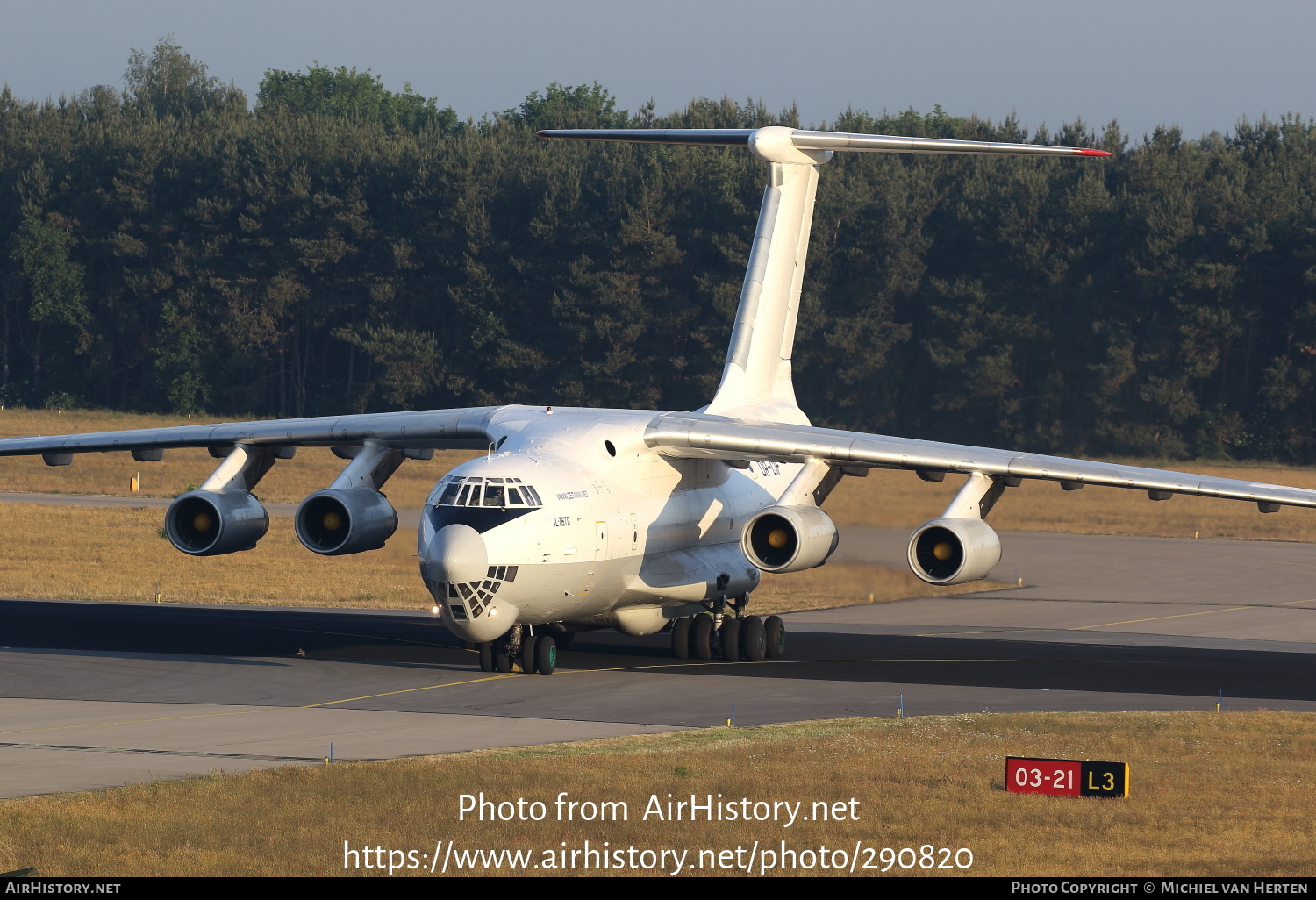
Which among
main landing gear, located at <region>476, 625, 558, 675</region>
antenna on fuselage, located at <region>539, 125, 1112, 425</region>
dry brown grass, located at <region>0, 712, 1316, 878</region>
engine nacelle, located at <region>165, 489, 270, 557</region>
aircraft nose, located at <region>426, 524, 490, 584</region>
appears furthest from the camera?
antenna on fuselage, located at <region>539, 125, 1112, 425</region>

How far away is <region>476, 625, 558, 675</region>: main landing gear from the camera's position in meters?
21.5

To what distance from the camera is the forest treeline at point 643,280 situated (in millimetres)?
70250

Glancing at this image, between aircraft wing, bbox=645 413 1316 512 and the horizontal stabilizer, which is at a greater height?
the horizontal stabilizer

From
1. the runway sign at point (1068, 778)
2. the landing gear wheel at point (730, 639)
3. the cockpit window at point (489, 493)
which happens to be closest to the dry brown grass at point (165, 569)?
the landing gear wheel at point (730, 639)

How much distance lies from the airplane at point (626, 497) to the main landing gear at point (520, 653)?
25 millimetres

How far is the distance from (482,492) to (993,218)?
58568 mm

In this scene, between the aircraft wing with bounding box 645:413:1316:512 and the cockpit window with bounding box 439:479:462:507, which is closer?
the cockpit window with bounding box 439:479:462:507

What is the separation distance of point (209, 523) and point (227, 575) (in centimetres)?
1331

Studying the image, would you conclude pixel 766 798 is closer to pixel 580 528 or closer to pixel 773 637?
pixel 580 528

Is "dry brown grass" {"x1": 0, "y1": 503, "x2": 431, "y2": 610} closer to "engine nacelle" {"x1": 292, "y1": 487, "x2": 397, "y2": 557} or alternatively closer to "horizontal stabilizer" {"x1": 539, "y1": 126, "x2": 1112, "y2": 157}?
"engine nacelle" {"x1": 292, "y1": 487, "x2": 397, "y2": 557}

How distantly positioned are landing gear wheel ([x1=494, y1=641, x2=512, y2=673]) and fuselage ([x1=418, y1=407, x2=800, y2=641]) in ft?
2.80

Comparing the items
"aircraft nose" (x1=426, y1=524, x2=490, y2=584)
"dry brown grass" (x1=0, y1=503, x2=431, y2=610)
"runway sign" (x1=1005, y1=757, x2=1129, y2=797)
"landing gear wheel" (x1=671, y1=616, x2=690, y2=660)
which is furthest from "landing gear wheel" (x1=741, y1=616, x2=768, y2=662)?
"runway sign" (x1=1005, y1=757, x2=1129, y2=797)

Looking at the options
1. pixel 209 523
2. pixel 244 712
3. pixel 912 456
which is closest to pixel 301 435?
pixel 209 523

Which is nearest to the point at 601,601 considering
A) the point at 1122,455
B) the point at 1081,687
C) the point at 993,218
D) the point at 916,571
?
the point at 916,571
